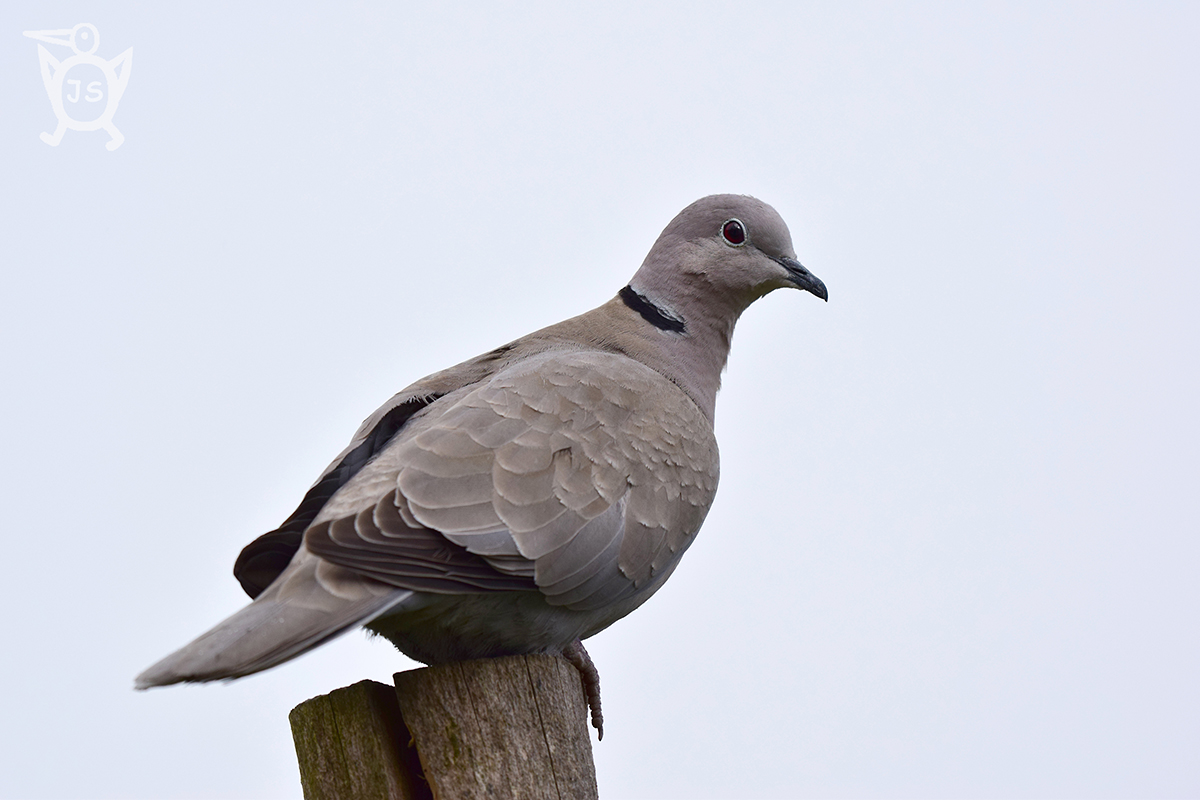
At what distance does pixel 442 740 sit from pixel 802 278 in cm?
287

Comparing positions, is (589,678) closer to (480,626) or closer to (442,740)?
(480,626)

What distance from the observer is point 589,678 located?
168 inches

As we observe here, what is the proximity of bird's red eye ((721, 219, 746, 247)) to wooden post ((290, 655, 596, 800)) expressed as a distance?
2591 mm

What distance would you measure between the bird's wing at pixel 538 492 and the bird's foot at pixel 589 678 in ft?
1.34

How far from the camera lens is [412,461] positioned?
3.57m

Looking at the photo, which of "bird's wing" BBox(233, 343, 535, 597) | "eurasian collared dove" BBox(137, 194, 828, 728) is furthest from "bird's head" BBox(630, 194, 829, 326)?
"bird's wing" BBox(233, 343, 535, 597)

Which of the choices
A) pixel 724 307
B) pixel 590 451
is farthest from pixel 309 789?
pixel 724 307

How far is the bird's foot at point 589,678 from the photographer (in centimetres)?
422

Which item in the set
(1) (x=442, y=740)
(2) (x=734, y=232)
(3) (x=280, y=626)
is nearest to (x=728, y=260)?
(2) (x=734, y=232)

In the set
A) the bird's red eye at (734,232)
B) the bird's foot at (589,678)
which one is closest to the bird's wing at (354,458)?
the bird's foot at (589,678)

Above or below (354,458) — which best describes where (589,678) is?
below

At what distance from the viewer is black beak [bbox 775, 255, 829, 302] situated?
5.34 m

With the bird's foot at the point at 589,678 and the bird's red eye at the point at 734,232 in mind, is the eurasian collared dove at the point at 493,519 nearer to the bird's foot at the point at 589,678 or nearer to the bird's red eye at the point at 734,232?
the bird's foot at the point at 589,678

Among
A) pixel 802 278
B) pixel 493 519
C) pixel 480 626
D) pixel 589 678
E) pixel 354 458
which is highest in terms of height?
pixel 802 278
